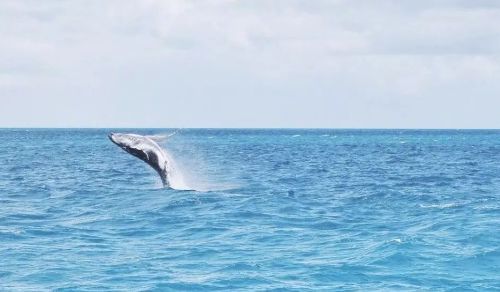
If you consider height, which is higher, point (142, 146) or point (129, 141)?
point (129, 141)

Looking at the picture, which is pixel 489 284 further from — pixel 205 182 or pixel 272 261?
pixel 205 182

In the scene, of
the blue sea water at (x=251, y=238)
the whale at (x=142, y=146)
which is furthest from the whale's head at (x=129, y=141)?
the blue sea water at (x=251, y=238)

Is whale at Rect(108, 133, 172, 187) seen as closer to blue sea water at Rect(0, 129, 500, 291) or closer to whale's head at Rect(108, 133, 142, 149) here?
whale's head at Rect(108, 133, 142, 149)

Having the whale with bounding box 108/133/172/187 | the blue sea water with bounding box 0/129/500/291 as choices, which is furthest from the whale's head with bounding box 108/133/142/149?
the blue sea water with bounding box 0/129/500/291

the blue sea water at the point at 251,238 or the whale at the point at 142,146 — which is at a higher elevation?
the whale at the point at 142,146

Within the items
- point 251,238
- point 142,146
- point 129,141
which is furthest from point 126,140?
point 251,238

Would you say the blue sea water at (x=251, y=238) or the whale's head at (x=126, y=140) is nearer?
the blue sea water at (x=251, y=238)

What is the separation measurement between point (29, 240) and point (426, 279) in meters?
11.4

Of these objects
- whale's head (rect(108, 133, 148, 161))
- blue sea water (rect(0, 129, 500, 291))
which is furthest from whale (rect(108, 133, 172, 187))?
blue sea water (rect(0, 129, 500, 291))

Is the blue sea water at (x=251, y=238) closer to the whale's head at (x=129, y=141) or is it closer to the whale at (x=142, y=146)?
the whale at (x=142, y=146)

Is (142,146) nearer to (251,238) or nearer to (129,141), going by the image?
(129,141)

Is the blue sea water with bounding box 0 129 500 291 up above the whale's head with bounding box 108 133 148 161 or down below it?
below

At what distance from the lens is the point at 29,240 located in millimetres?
22531

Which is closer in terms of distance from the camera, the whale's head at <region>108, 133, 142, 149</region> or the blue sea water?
the blue sea water
